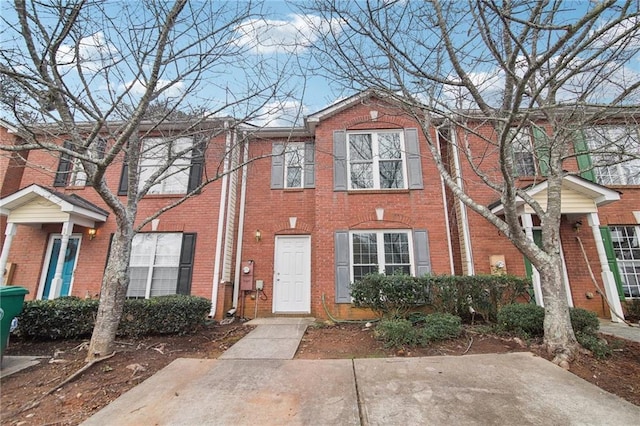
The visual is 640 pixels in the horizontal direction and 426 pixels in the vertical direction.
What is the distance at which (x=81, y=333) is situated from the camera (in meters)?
5.32

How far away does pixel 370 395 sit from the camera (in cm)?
293

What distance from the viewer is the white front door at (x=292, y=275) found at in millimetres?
7848

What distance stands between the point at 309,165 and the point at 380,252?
11.5 ft

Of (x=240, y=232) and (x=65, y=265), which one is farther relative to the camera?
(x=240, y=232)

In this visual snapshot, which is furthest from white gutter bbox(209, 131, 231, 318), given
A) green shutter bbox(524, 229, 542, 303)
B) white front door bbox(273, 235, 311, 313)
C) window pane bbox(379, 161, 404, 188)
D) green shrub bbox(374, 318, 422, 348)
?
green shutter bbox(524, 229, 542, 303)

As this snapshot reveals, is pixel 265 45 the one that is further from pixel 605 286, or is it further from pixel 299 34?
pixel 605 286

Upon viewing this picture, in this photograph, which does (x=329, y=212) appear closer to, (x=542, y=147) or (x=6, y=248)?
(x=542, y=147)

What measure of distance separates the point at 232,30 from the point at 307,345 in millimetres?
5466

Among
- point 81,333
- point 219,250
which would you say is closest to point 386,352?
point 219,250

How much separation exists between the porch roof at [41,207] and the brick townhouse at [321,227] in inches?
1.2

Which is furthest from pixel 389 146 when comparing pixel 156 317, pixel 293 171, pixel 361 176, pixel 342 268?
pixel 156 317

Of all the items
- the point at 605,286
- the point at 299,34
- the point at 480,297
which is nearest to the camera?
the point at 299,34

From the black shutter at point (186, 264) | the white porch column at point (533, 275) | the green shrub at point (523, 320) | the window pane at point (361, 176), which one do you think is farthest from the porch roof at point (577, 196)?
the black shutter at point (186, 264)

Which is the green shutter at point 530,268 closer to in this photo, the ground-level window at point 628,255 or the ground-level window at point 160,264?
the ground-level window at point 628,255
